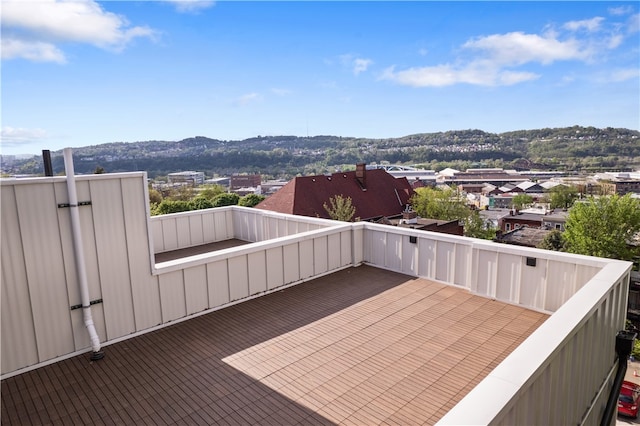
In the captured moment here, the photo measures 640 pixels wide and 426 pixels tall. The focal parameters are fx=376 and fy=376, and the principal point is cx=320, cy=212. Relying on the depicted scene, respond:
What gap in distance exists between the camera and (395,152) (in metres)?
162

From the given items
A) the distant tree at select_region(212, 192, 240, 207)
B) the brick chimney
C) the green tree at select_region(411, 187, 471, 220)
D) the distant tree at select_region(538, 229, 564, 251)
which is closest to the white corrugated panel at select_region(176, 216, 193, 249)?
the distant tree at select_region(212, 192, 240, 207)

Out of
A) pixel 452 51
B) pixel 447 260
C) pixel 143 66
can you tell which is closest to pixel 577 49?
pixel 452 51

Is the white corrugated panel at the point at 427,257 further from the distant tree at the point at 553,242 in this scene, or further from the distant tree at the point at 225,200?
the distant tree at the point at 553,242

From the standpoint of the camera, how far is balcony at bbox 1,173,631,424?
13.3 ft

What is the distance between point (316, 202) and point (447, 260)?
22977 mm

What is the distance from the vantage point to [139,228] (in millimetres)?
5938

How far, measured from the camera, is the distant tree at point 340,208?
29.6 m

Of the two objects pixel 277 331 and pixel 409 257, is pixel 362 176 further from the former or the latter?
pixel 277 331

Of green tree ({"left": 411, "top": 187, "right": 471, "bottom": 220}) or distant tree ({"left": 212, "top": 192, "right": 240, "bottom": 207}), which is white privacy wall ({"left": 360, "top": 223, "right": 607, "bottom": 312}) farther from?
green tree ({"left": 411, "top": 187, "right": 471, "bottom": 220})

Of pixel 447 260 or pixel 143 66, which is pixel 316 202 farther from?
pixel 143 66

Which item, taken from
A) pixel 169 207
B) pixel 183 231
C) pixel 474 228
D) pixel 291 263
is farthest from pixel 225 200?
pixel 474 228

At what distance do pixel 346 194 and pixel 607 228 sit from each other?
26966 mm

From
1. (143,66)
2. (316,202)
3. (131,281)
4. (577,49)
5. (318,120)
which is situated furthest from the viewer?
(318,120)

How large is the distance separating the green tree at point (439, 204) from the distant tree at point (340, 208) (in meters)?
11.4
